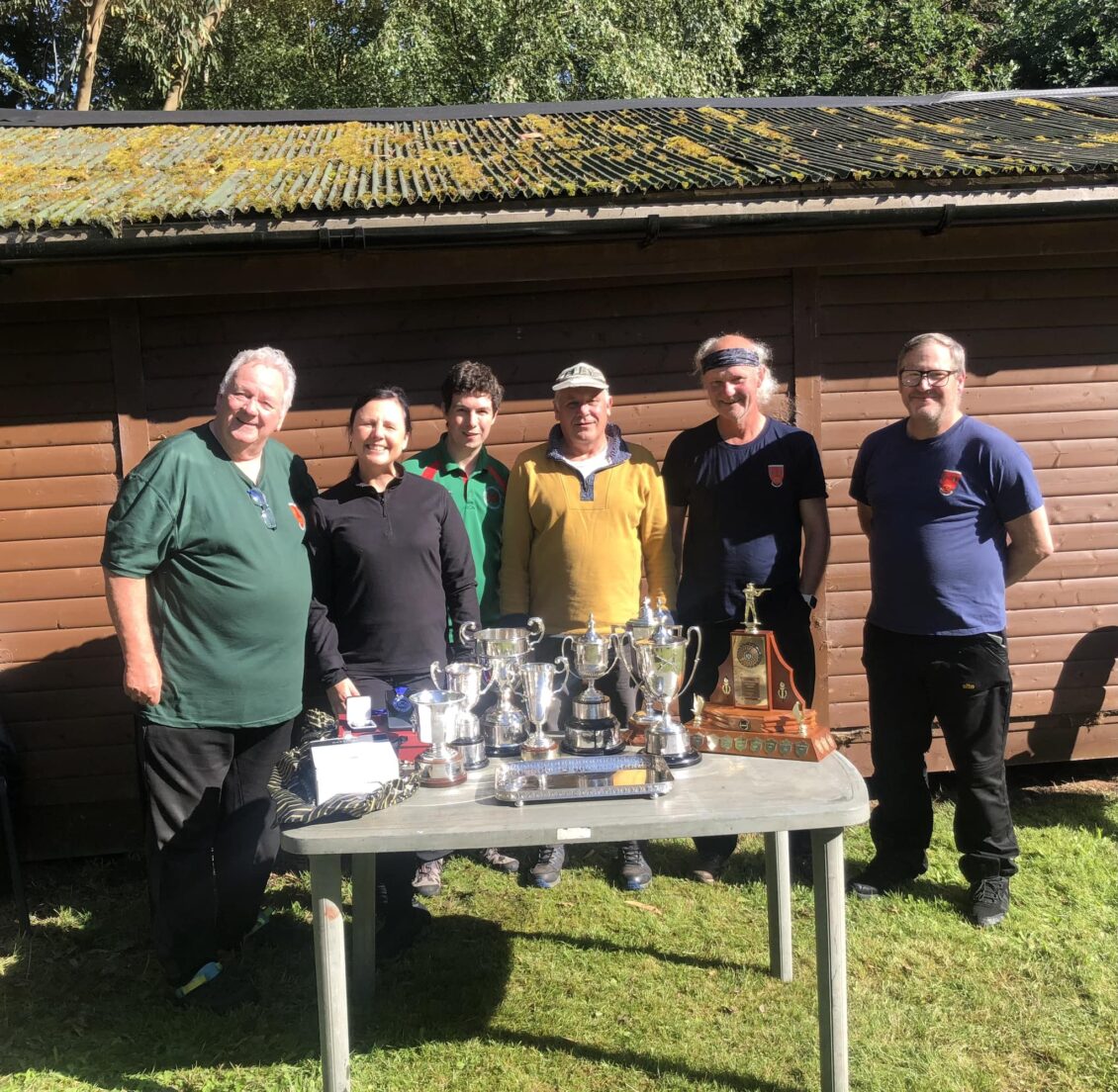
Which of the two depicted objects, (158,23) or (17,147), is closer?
(17,147)

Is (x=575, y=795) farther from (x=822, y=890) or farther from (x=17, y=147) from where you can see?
(x=17, y=147)

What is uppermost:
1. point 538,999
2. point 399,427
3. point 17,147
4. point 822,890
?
point 17,147

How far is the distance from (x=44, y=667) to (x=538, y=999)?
114 inches

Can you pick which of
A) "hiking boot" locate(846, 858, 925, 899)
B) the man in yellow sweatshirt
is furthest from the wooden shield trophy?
"hiking boot" locate(846, 858, 925, 899)

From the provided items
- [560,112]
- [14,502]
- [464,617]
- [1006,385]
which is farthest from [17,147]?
[1006,385]

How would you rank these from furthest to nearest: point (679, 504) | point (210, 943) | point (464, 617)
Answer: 1. point (679, 504)
2. point (464, 617)
3. point (210, 943)

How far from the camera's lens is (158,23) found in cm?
1320

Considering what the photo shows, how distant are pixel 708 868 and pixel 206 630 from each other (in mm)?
2308

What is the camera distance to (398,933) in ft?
11.0

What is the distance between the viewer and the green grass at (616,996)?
8.95 feet

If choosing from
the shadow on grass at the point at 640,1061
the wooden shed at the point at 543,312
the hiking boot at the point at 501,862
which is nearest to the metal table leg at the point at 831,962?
the shadow on grass at the point at 640,1061

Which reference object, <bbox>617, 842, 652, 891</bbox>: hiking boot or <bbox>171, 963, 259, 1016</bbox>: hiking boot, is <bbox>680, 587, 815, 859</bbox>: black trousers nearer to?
<bbox>617, 842, 652, 891</bbox>: hiking boot

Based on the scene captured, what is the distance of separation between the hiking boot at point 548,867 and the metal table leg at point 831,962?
1.62 metres

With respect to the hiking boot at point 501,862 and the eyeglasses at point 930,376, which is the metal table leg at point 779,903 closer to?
the hiking boot at point 501,862
